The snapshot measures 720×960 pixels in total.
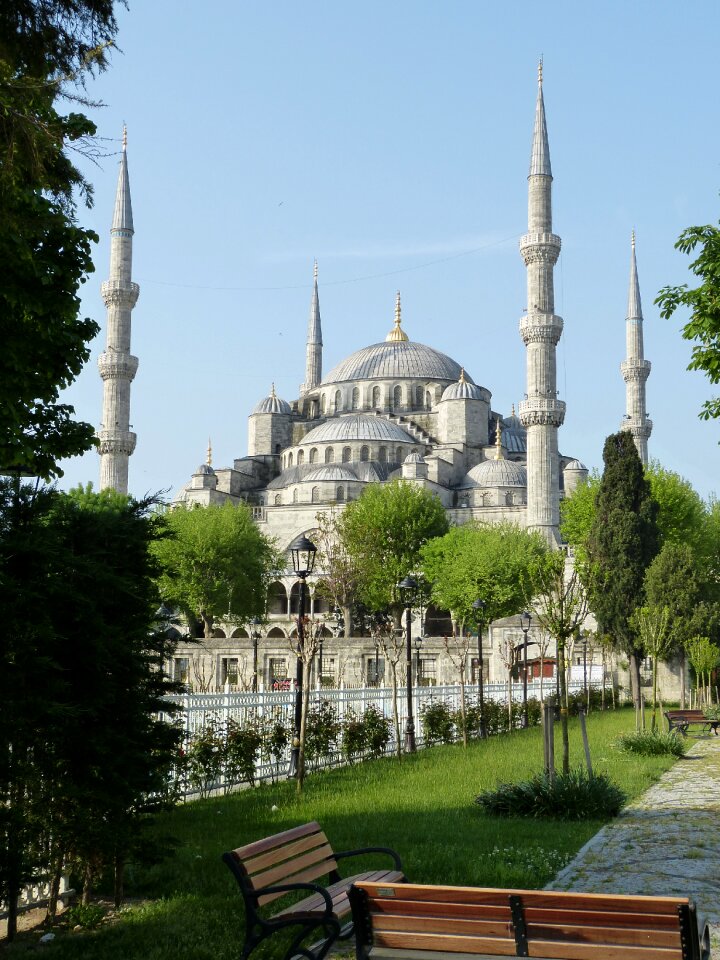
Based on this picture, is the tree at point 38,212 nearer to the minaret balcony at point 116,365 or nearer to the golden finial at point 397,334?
the minaret balcony at point 116,365

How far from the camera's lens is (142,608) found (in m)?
6.52

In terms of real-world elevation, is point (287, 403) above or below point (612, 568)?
above

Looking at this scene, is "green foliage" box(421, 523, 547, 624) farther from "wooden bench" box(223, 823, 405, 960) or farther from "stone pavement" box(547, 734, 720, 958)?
"wooden bench" box(223, 823, 405, 960)

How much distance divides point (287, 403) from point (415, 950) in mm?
68208

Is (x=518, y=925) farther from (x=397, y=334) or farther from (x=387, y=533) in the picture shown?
(x=397, y=334)

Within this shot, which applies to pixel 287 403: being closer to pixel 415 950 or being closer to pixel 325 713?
→ pixel 325 713

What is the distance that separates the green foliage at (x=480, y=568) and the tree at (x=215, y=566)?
7412 mm

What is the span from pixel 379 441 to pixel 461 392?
254 inches

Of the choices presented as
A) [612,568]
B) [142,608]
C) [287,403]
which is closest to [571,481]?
[287,403]

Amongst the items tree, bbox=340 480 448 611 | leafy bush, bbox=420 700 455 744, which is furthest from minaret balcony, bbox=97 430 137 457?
leafy bush, bbox=420 700 455 744

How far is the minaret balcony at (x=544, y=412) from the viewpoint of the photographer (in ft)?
152

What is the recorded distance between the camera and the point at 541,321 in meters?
46.1

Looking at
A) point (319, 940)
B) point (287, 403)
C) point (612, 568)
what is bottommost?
point (319, 940)

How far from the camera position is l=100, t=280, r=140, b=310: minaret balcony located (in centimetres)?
4725
